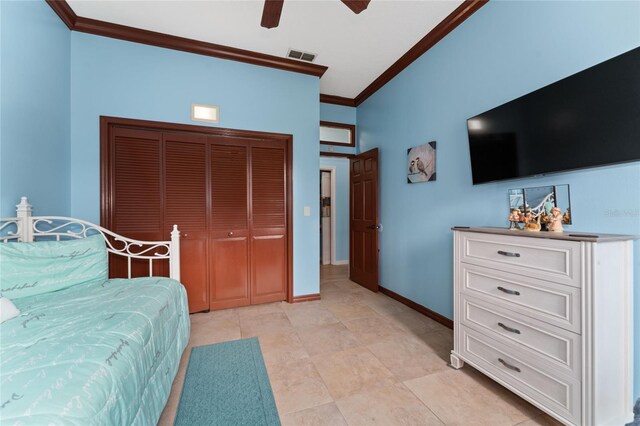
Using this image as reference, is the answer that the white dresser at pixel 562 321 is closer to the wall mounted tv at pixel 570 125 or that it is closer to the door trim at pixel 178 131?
the wall mounted tv at pixel 570 125

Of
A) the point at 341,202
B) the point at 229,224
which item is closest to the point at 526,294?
the point at 229,224

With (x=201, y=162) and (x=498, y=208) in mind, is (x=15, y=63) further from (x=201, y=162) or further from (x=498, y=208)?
(x=498, y=208)

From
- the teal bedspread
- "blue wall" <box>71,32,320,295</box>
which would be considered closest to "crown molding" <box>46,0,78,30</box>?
"blue wall" <box>71,32,320,295</box>

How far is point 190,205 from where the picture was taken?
9.49ft

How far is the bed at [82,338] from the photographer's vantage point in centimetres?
81

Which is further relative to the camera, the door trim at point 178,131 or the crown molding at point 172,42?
the door trim at point 178,131

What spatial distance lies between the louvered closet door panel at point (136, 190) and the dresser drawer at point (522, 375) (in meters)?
2.99

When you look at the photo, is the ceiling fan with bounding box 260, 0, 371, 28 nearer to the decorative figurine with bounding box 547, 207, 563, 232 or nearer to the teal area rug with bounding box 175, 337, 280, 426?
the decorative figurine with bounding box 547, 207, 563, 232

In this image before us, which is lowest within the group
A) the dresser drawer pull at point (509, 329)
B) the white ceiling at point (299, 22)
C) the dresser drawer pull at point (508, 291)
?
the dresser drawer pull at point (509, 329)

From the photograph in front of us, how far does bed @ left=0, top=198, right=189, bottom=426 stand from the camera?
81 centimetres

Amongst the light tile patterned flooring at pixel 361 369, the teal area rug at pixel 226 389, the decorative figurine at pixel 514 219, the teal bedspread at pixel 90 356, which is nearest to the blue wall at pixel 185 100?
the light tile patterned flooring at pixel 361 369

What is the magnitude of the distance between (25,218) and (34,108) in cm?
87

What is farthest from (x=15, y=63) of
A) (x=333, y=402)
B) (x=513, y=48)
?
(x=513, y=48)

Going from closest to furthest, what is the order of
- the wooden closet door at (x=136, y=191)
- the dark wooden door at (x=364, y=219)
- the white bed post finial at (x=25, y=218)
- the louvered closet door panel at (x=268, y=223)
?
1. the white bed post finial at (x=25, y=218)
2. the wooden closet door at (x=136, y=191)
3. the louvered closet door panel at (x=268, y=223)
4. the dark wooden door at (x=364, y=219)
